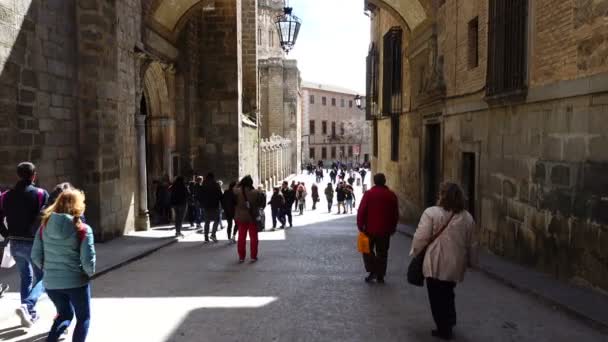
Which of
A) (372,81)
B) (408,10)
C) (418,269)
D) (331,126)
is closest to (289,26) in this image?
(408,10)

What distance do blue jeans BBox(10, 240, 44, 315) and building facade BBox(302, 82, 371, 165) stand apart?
6429 cm

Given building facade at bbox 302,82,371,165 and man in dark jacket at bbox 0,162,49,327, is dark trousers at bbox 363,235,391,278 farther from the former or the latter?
building facade at bbox 302,82,371,165

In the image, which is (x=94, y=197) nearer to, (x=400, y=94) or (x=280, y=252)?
Result: (x=280, y=252)

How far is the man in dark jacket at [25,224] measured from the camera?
15.1 feet

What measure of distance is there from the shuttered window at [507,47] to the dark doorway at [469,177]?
6.06ft

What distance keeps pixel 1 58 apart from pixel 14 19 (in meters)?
0.67

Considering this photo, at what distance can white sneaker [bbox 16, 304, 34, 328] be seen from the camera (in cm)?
443

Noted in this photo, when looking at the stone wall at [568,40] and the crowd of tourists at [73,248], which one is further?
the stone wall at [568,40]

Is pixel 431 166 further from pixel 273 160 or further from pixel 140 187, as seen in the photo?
pixel 273 160

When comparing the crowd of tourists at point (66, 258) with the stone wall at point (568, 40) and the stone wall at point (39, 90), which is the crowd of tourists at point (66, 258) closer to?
the stone wall at point (39, 90)

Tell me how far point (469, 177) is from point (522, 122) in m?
2.70

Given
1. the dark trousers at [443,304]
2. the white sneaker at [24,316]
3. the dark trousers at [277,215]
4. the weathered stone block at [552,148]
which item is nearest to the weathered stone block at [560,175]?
the weathered stone block at [552,148]

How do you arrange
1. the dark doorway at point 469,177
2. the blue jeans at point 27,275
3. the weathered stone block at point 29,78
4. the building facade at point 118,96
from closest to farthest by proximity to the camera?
the blue jeans at point 27,275
the weathered stone block at point 29,78
the building facade at point 118,96
the dark doorway at point 469,177

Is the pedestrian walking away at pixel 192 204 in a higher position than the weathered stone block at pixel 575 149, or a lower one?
lower
